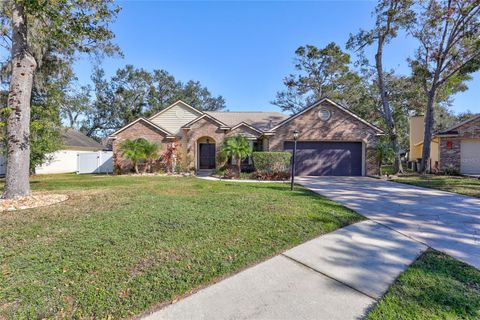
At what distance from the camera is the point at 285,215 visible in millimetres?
5375

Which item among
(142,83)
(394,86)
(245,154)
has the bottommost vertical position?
(245,154)

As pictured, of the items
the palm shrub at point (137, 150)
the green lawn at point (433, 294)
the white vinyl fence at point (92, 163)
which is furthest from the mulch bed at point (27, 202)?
the white vinyl fence at point (92, 163)

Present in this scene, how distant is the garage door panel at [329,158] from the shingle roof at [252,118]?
4383mm

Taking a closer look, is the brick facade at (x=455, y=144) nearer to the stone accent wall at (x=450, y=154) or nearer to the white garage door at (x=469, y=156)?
the stone accent wall at (x=450, y=154)

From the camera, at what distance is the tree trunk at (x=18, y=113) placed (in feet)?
22.0

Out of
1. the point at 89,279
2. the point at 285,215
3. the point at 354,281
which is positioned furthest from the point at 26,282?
the point at 285,215

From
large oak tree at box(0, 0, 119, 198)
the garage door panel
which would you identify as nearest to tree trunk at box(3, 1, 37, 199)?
large oak tree at box(0, 0, 119, 198)

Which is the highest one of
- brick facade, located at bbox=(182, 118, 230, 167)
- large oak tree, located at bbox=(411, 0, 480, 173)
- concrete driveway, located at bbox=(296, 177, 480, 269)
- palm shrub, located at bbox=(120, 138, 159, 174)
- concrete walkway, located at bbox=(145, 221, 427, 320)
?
large oak tree, located at bbox=(411, 0, 480, 173)

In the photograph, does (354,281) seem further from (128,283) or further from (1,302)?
(1,302)

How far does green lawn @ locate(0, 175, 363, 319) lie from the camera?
262 cm

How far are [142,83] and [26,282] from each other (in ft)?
121

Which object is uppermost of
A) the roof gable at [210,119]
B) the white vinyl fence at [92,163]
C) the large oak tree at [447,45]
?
the large oak tree at [447,45]

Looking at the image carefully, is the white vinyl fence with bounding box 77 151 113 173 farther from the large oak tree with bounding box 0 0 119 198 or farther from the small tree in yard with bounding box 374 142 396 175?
the small tree in yard with bounding box 374 142 396 175

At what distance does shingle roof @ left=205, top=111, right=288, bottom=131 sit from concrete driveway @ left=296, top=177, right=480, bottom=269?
1167 cm
